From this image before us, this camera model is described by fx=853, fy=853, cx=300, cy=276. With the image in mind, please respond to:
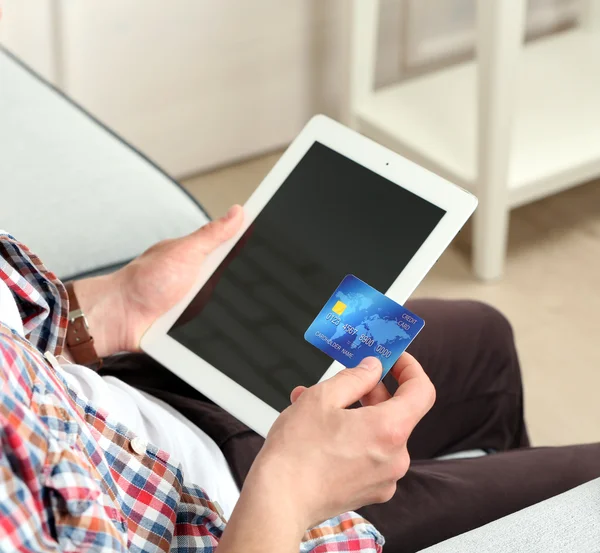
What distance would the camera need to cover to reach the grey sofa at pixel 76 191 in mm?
1054

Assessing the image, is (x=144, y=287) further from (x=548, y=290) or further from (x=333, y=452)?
(x=548, y=290)

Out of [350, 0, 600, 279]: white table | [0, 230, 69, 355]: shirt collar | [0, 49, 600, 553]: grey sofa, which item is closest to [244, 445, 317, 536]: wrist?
[0, 230, 69, 355]: shirt collar

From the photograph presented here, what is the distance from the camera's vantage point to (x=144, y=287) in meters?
0.87

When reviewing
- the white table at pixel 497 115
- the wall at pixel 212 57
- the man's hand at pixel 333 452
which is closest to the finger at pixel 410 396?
the man's hand at pixel 333 452

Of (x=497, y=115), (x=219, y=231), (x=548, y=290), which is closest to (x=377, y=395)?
(x=219, y=231)

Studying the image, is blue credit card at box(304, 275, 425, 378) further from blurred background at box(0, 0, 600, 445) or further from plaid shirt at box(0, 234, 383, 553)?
blurred background at box(0, 0, 600, 445)

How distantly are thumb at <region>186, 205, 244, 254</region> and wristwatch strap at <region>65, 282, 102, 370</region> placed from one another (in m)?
0.14

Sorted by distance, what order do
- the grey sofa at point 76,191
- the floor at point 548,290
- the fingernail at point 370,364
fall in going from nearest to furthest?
the fingernail at point 370,364
the grey sofa at point 76,191
the floor at point 548,290

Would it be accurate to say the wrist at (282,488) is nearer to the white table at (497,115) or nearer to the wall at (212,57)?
the white table at (497,115)

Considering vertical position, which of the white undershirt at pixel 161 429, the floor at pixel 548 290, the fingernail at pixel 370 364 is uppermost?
the fingernail at pixel 370 364

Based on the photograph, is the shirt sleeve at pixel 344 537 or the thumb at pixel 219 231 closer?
the shirt sleeve at pixel 344 537

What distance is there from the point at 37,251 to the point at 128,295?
0.70 feet

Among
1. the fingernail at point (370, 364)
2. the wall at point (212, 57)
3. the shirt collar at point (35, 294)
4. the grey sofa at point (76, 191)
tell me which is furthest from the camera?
the wall at point (212, 57)

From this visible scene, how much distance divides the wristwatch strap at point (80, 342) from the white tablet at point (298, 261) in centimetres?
5
